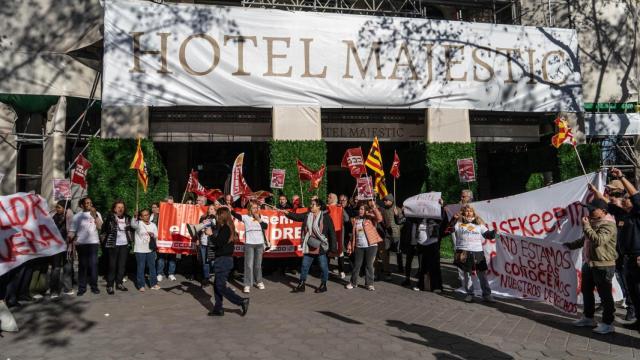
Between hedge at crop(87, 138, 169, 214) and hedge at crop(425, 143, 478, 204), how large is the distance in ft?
27.1

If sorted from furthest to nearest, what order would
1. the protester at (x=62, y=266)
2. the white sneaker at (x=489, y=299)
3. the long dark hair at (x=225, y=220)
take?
the protester at (x=62, y=266) < the white sneaker at (x=489, y=299) < the long dark hair at (x=225, y=220)

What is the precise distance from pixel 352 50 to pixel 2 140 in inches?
454

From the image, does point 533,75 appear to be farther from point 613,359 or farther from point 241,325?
point 241,325

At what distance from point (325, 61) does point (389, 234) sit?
21.4ft

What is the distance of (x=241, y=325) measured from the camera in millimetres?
6914

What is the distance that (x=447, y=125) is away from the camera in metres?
15.6

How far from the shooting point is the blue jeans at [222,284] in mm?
7328

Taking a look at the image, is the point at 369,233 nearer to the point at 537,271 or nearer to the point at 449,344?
the point at 537,271

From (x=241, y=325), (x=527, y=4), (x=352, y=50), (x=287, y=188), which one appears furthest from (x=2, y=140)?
(x=527, y=4)

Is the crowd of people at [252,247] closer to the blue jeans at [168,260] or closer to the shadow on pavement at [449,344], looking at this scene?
the blue jeans at [168,260]

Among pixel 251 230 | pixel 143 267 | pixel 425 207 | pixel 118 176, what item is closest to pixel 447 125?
pixel 425 207

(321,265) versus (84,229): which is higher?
(84,229)

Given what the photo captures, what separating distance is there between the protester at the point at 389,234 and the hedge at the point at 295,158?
303cm

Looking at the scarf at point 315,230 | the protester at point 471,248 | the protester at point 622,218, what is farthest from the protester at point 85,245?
the protester at point 622,218
